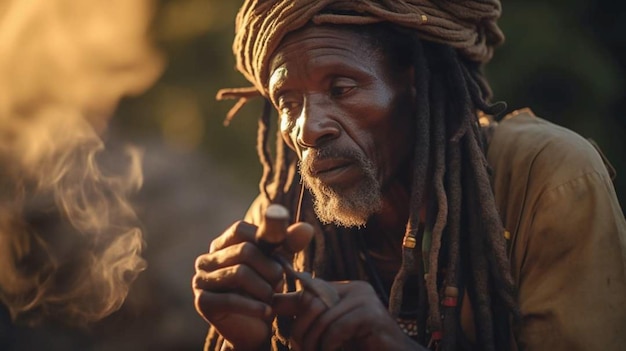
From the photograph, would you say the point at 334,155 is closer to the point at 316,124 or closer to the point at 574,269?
the point at 316,124

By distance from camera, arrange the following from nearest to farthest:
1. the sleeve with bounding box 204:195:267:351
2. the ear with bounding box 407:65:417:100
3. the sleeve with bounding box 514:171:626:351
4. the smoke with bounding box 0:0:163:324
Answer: the sleeve with bounding box 514:171:626:351, the sleeve with bounding box 204:195:267:351, the ear with bounding box 407:65:417:100, the smoke with bounding box 0:0:163:324

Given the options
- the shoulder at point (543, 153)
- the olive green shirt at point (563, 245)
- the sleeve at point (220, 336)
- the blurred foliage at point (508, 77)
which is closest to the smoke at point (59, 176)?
the blurred foliage at point (508, 77)

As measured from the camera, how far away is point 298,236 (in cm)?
271

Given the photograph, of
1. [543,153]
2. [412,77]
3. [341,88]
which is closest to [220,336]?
[341,88]

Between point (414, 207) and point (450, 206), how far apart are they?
0.49 ft

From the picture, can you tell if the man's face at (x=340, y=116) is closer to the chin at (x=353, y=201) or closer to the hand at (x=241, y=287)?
the chin at (x=353, y=201)

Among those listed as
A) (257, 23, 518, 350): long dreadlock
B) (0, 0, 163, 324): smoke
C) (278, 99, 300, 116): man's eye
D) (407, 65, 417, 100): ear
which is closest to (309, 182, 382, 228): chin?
(257, 23, 518, 350): long dreadlock

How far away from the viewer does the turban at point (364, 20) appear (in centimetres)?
347

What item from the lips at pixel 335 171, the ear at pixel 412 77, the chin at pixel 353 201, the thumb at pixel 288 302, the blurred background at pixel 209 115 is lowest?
the blurred background at pixel 209 115

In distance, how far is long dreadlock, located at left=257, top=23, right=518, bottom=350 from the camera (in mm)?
3256

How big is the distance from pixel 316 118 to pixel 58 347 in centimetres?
303

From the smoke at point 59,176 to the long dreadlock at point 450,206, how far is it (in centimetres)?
183

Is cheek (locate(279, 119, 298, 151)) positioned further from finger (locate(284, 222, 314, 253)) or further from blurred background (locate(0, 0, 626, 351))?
blurred background (locate(0, 0, 626, 351))

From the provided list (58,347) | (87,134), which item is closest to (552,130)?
(87,134)
